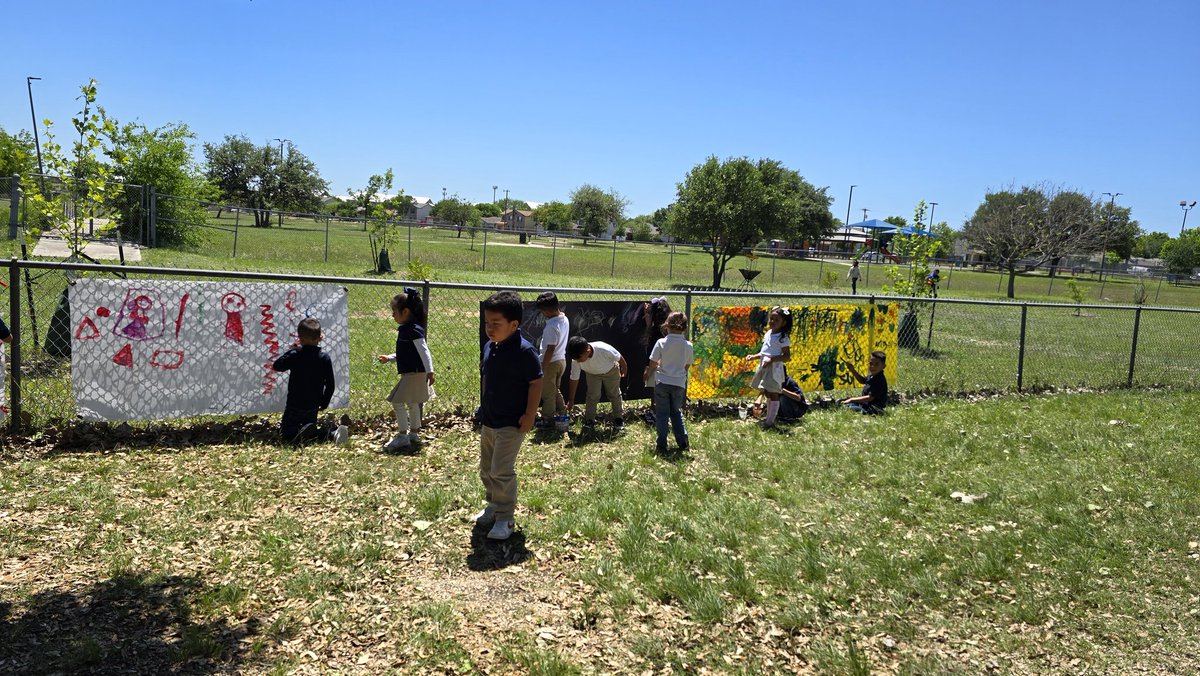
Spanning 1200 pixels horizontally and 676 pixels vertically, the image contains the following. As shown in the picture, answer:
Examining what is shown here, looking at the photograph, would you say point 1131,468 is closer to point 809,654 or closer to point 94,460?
point 809,654

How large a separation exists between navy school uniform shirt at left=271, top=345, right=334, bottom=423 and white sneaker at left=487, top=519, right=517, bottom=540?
2.51 metres

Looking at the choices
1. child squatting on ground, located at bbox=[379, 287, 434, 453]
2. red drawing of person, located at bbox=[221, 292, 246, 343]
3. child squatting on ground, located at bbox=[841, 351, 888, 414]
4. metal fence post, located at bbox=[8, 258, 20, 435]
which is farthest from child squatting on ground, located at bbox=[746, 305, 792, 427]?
metal fence post, located at bbox=[8, 258, 20, 435]

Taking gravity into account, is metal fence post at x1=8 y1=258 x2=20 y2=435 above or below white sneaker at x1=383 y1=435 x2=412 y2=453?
above

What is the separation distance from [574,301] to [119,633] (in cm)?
624

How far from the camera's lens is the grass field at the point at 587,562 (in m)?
3.53

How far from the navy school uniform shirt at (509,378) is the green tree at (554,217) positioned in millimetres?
80082

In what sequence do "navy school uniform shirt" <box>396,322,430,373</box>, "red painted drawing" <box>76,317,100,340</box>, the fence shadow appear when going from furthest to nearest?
"navy school uniform shirt" <box>396,322,430,373</box>
"red painted drawing" <box>76,317,100,340</box>
the fence shadow

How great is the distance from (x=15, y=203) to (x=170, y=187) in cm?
949

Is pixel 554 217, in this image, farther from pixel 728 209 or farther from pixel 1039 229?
pixel 728 209

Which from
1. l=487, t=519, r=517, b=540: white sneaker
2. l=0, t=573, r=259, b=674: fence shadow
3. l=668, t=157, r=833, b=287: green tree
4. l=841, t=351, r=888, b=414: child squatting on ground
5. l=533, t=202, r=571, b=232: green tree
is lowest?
l=0, t=573, r=259, b=674: fence shadow

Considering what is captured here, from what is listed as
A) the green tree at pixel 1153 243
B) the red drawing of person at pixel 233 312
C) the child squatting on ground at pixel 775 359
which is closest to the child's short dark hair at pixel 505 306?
the red drawing of person at pixel 233 312

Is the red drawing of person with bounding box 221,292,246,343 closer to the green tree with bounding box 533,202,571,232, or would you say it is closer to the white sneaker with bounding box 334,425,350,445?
the white sneaker with bounding box 334,425,350,445

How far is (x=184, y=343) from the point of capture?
6316mm

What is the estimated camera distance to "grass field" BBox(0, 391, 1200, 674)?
3.53 metres
